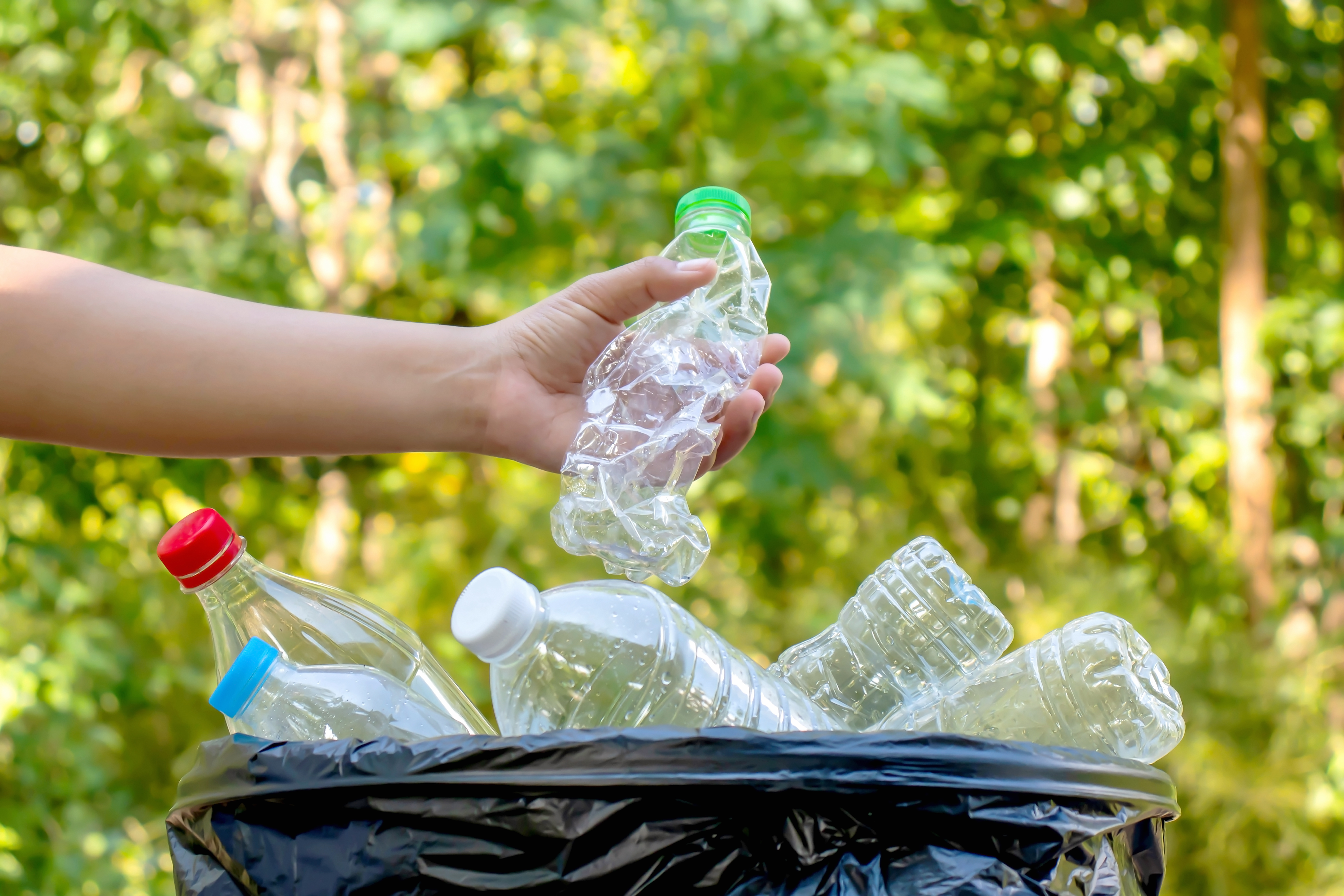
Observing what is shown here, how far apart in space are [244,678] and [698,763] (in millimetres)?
355

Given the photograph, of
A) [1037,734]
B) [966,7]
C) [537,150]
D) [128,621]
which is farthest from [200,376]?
[966,7]

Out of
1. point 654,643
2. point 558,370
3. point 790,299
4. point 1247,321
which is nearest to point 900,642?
point 654,643

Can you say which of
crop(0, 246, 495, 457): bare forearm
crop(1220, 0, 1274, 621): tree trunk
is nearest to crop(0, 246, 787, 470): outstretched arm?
crop(0, 246, 495, 457): bare forearm

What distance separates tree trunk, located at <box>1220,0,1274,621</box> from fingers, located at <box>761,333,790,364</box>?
2.33 metres

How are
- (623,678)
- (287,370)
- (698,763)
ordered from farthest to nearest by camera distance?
(287,370) → (623,678) → (698,763)

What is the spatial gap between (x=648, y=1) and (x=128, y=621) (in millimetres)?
2221

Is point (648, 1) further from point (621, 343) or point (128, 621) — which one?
point (128, 621)

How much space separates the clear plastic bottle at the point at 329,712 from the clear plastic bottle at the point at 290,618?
17 millimetres

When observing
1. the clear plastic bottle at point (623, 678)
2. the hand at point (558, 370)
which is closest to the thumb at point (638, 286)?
the hand at point (558, 370)

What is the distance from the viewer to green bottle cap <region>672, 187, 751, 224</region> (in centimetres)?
95

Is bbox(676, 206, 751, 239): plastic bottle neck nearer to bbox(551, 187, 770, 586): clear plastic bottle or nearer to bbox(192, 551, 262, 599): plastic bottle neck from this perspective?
bbox(551, 187, 770, 586): clear plastic bottle

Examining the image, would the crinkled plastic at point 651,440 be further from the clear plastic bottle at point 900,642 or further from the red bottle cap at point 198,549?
the red bottle cap at point 198,549

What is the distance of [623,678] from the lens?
0.87 m

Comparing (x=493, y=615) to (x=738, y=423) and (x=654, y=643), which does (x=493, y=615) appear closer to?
(x=654, y=643)
